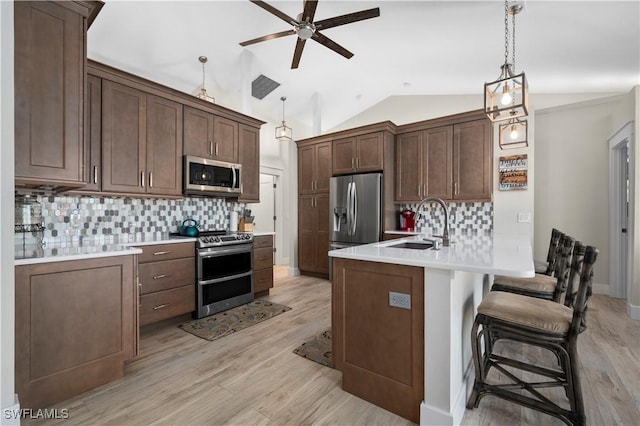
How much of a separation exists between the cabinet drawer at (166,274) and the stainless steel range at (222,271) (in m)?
0.10

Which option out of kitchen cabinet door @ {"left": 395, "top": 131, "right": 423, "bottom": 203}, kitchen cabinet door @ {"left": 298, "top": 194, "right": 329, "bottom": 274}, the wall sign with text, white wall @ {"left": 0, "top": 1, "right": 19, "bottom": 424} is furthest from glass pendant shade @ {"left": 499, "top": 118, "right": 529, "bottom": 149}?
white wall @ {"left": 0, "top": 1, "right": 19, "bottom": 424}

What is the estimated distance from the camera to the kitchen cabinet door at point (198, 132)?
A: 3260mm

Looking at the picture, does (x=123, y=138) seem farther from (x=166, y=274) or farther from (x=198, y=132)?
(x=166, y=274)

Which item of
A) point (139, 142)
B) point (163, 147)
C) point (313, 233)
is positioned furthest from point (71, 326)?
point (313, 233)

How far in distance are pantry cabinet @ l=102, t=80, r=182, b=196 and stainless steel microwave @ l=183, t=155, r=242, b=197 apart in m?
0.10

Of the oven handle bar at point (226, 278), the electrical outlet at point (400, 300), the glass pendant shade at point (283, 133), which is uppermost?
the glass pendant shade at point (283, 133)

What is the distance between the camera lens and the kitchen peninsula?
4.63ft

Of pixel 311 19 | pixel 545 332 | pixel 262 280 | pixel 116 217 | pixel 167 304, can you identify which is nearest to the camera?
pixel 545 332

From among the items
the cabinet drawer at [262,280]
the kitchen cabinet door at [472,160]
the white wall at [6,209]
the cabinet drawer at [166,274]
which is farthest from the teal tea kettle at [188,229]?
the kitchen cabinet door at [472,160]

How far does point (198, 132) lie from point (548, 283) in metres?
3.69

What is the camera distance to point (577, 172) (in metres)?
4.09

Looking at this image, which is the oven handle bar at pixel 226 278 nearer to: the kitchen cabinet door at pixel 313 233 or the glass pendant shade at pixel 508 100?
the kitchen cabinet door at pixel 313 233

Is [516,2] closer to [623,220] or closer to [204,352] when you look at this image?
[623,220]

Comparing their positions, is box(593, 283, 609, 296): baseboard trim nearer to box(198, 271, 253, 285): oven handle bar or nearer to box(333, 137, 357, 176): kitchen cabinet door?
box(333, 137, 357, 176): kitchen cabinet door
